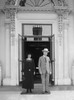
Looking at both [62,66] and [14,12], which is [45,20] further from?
[62,66]

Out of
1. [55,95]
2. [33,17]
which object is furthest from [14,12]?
[55,95]

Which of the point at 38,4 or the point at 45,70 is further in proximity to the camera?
the point at 38,4

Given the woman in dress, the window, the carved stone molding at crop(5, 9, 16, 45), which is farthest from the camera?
the window

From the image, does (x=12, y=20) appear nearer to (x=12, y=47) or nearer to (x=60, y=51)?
(x=12, y=47)

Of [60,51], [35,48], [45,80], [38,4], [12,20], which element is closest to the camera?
[45,80]

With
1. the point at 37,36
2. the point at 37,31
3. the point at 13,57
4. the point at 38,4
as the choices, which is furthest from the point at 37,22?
the point at 13,57

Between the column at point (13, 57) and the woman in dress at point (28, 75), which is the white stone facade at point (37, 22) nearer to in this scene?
the column at point (13, 57)

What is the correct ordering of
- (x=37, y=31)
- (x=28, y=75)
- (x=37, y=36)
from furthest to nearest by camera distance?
(x=37, y=31) < (x=37, y=36) < (x=28, y=75)

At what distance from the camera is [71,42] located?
12.9 m

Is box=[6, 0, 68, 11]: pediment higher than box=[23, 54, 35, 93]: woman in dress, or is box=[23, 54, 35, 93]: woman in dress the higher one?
box=[6, 0, 68, 11]: pediment

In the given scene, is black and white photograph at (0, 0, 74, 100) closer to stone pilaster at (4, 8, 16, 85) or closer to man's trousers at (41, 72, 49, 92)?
stone pilaster at (4, 8, 16, 85)

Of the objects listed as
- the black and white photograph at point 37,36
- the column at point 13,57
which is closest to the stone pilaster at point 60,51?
the black and white photograph at point 37,36

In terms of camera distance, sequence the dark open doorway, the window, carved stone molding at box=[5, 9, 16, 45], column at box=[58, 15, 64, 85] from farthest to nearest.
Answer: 1. the dark open doorway
2. the window
3. column at box=[58, 15, 64, 85]
4. carved stone molding at box=[5, 9, 16, 45]

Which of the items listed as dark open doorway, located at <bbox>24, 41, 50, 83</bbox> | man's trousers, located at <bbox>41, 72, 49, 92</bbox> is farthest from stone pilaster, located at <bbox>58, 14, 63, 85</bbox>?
man's trousers, located at <bbox>41, 72, 49, 92</bbox>
